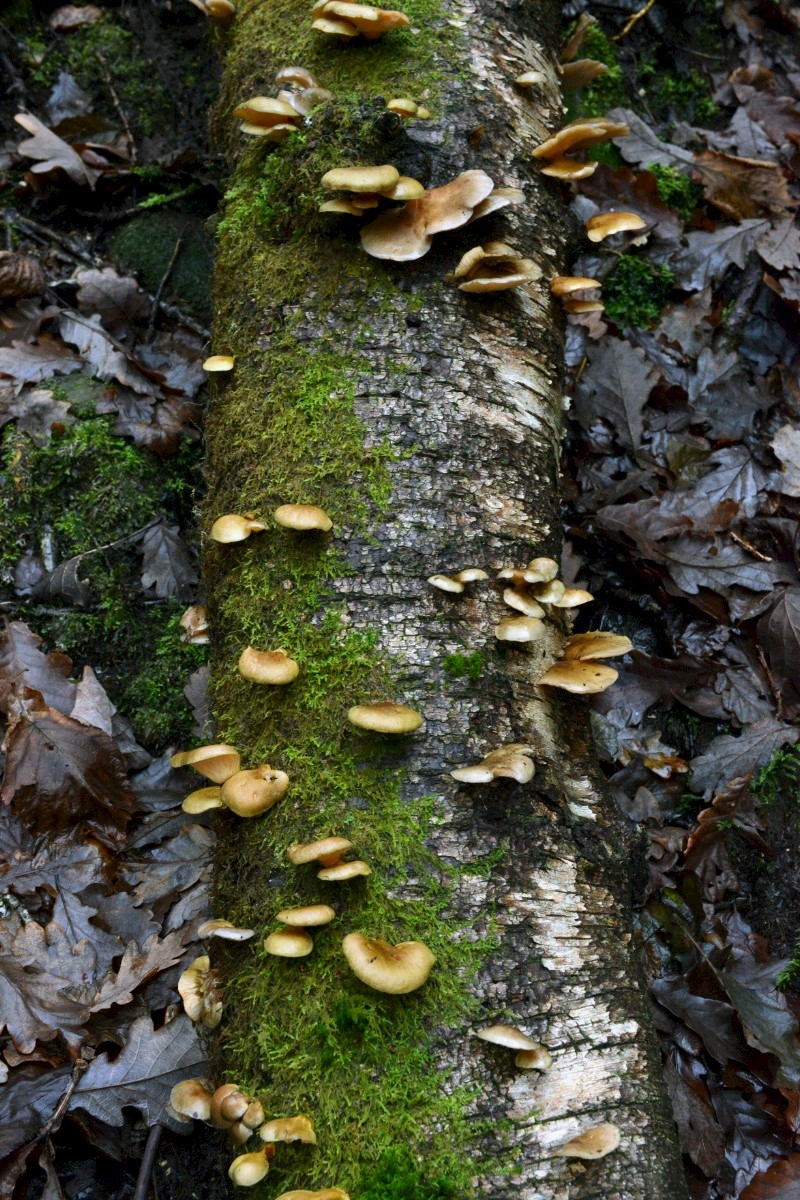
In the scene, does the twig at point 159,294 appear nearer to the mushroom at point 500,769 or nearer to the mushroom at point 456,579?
the mushroom at point 456,579

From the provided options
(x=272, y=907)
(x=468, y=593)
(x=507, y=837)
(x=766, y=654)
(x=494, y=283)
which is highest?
(x=494, y=283)

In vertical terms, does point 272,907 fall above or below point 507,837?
below

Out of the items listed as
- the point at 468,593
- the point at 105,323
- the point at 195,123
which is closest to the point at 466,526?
the point at 468,593

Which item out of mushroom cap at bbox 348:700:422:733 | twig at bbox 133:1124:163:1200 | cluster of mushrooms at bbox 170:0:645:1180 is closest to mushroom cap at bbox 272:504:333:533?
cluster of mushrooms at bbox 170:0:645:1180

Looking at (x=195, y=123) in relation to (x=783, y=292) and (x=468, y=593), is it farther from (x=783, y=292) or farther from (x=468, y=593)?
(x=468, y=593)

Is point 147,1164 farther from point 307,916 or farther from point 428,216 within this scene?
point 428,216

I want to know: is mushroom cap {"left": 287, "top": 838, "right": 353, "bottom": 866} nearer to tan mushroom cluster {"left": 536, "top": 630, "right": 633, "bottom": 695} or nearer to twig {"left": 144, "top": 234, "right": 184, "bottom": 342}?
tan mushroom cluster {"left": 536, "top": 630, "right": 633, "bottom": 695}
